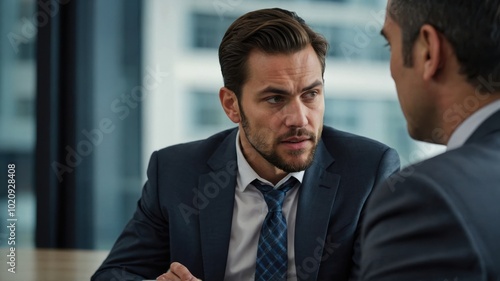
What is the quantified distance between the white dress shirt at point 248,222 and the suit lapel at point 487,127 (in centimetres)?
106

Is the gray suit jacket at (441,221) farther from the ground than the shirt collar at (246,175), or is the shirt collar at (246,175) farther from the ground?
the gray suit jacket at (441,221)

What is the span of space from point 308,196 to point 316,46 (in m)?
0.49

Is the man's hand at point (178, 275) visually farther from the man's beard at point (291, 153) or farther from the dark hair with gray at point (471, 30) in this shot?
the dark hair with gray at point (471, 30)

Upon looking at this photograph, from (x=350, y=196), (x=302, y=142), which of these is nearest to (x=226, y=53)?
(x=302, y=142)

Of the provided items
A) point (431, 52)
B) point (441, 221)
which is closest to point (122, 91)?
point (431, 52)

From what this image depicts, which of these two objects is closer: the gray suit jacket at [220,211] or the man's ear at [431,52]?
the man's ear at [431,52]

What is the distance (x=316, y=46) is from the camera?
2.09 m

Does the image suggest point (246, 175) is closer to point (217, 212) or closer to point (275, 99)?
point (217, 212)

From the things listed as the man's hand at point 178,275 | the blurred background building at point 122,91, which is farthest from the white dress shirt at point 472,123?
the blurred background building at point 122,91

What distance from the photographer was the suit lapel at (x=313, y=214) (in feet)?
6.19

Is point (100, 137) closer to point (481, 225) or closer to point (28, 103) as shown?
point (28, 103)

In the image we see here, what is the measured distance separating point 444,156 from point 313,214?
1.06 metres

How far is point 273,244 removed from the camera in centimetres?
191

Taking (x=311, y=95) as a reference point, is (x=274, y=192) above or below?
below
